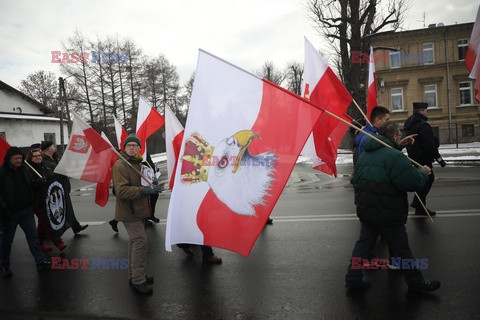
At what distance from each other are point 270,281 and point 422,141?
3.96 meters

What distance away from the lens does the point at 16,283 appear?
433 cm

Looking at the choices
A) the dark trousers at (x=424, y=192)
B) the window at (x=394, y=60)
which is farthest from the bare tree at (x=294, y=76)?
the dark trousers at (x=424, y=192)

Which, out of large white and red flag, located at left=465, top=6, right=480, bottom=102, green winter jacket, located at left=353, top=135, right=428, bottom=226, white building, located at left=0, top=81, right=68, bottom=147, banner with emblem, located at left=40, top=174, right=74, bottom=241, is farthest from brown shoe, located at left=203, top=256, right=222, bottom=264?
white building, located at left=0, top=81, right=68, bottom=147

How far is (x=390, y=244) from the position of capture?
11.4ft

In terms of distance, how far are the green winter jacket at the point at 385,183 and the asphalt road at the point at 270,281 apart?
84 cm

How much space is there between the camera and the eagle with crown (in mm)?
3131

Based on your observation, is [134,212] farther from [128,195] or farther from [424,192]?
[424,192]

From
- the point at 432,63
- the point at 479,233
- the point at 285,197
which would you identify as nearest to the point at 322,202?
the point at 285,197

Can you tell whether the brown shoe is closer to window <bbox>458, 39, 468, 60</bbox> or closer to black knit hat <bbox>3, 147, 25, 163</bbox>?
black knit hat <bbox>3, 147, 25, 163</bbox>

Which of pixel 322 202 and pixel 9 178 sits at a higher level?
pixel 9 178

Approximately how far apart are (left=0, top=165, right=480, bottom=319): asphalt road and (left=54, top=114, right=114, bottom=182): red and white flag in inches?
51.5

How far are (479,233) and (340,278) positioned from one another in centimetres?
267

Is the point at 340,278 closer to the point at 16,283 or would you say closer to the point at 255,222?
the point at 255,222

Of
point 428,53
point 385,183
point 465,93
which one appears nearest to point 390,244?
point 385,183
